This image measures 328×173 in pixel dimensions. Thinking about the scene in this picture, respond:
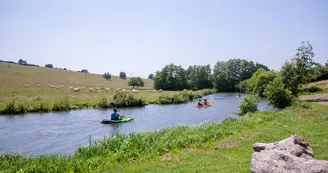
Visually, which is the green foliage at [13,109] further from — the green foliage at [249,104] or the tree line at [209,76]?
the tree line at [209,76]

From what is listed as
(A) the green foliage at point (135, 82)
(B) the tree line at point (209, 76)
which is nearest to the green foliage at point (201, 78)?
(B) the tree line at point (209, 76)

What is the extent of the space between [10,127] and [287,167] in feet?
92.0

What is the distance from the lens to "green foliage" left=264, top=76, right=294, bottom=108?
3083 cm

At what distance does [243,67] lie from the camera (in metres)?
108

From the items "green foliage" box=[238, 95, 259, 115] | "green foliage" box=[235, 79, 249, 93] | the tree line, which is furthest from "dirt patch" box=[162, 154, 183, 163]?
the tree line

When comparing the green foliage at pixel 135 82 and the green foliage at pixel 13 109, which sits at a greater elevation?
the green foliage at pixel 135 82

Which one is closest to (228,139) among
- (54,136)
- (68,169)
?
(68,169)

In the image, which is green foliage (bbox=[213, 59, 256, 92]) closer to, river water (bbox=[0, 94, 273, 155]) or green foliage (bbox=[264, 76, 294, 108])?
green foliage (bbox=[264, 76, 294, 108])

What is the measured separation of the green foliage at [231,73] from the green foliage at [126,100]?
6211 centimetres

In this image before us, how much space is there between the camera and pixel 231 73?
105438 millimetres

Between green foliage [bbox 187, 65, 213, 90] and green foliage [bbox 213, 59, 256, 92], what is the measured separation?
518 centimetres

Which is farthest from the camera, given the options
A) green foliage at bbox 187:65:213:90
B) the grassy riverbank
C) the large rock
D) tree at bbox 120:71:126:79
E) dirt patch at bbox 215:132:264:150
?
tree at bbox 120:71:126:79

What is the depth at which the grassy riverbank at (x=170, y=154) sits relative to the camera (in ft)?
33.9

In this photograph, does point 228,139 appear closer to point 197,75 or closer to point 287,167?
point 287,167
